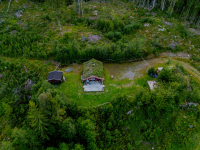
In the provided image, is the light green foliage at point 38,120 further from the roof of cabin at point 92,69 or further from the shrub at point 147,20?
the shrub at point 147,20

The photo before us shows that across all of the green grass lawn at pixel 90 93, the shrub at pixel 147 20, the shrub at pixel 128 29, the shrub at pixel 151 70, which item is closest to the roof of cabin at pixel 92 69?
the green grass lawn at pixel 90 93

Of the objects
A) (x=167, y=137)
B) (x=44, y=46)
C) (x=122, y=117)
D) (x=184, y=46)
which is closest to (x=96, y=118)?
(x=122, y=117)

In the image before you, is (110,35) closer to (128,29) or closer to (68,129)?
(128,29)

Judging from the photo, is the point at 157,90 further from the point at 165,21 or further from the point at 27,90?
the point at 165,21

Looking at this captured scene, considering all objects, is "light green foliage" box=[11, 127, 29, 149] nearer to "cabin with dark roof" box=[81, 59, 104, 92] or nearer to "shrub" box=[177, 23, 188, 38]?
"cabin with dark roof" box=[81, 59, 104, 92]

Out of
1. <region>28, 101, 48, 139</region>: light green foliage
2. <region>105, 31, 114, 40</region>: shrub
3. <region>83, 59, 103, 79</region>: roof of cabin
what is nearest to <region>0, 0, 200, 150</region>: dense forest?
<region>105, 31, 114, 40</region>: shrub

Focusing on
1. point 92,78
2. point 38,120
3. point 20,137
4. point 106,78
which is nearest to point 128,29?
point 106,78
